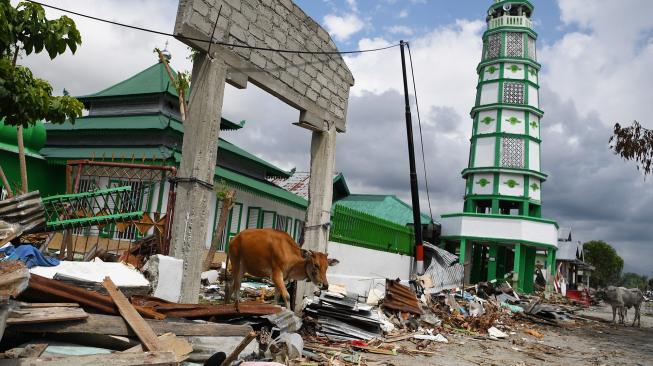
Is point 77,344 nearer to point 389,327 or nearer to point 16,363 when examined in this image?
point 16,363

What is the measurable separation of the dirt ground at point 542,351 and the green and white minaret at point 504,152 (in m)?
15.0

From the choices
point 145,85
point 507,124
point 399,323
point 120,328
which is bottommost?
point 399,323

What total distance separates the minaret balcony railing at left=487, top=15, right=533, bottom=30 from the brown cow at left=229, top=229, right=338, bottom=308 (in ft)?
95.7

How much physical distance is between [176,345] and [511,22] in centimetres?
3286

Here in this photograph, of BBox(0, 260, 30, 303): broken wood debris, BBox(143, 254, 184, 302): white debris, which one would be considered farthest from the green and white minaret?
BBox(0, 260, 30, 303): broken wood debris

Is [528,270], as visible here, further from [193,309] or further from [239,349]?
[239,349]

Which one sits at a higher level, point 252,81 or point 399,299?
point 252,81

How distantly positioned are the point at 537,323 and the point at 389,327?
26.5 feet

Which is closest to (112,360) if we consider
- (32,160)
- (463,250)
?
(32,160)

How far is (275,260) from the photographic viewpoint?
26.9 feet

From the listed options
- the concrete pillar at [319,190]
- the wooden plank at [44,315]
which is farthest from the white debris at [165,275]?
the concrete pillar at [319,190]

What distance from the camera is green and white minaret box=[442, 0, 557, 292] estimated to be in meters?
29.4

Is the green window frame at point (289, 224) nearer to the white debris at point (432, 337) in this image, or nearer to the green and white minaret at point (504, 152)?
the green and white minaret at point (504, 152)

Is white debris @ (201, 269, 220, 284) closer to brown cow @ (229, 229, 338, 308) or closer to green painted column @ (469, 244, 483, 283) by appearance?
brown cow @ (229, 229, 338, 308)
